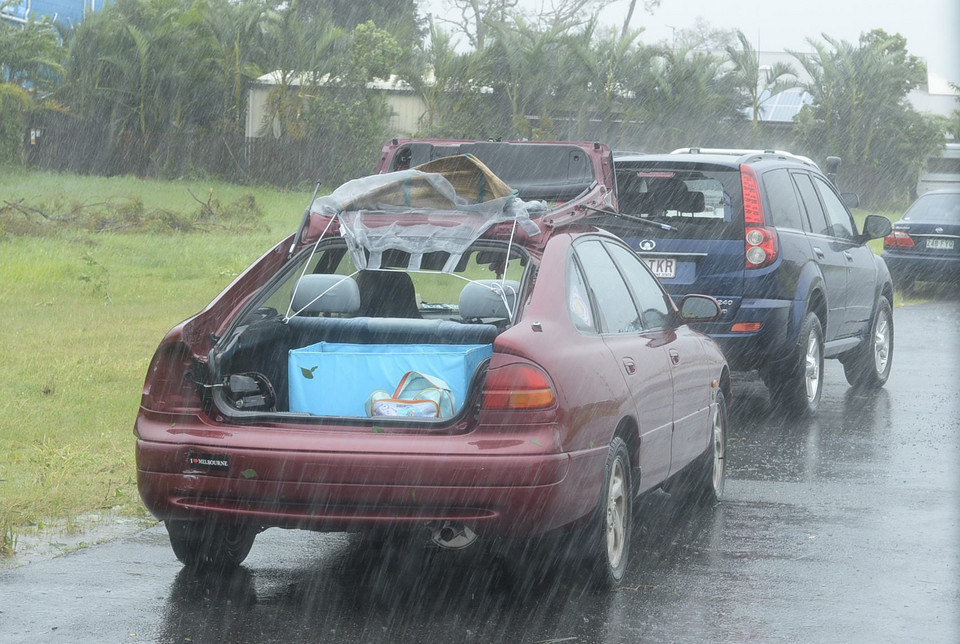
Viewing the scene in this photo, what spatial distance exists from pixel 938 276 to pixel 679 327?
1568 cm

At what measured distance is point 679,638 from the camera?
5.09 metres

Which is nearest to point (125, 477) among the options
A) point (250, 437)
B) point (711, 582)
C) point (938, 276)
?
point (250, 437)

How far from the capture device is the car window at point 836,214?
11398 mm

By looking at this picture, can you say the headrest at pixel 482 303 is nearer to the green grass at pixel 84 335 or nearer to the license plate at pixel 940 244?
the green grass at pixel 84 335

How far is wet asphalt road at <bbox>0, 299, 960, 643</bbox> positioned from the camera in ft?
16.9

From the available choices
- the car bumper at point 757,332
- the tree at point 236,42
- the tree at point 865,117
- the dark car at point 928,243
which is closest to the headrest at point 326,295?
A: the car bumper at point 757,332

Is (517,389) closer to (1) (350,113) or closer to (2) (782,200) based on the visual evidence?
(2) (782,200)

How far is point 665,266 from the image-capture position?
10016mm

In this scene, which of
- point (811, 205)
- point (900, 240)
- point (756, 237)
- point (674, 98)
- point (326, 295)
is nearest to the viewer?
point (326, 295)

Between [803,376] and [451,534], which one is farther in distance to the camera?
[803,376]

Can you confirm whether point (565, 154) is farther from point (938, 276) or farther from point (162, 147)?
point (162, 147)

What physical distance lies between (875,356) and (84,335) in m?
7.63

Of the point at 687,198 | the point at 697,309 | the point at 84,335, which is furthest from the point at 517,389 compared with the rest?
the point at 84,335

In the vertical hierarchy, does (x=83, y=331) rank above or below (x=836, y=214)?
below
